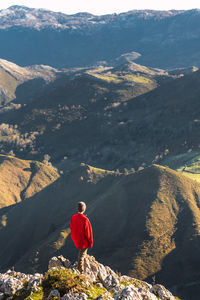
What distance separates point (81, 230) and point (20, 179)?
94.6m

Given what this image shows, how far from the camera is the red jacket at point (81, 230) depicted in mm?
17172

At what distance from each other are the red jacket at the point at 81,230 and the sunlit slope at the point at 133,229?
29.6 metres

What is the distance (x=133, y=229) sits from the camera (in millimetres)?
53594

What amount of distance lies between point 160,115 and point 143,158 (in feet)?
107

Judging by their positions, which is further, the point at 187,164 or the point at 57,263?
the point at 187,164

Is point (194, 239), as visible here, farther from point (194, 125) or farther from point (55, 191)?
point (194, 125)

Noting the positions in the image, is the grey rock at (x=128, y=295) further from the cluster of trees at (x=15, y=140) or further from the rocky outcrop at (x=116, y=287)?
the cluster of trees at (x=15, y=140)

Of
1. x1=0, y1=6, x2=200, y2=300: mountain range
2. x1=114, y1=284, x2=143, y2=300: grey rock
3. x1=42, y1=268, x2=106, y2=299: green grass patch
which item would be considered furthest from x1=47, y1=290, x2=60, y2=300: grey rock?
x1=0, y1=6, x2=200, y2=300: mountain range

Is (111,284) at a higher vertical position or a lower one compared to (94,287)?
lower

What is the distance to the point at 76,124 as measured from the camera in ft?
541

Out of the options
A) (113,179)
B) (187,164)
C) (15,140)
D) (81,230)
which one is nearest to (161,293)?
(81,230)

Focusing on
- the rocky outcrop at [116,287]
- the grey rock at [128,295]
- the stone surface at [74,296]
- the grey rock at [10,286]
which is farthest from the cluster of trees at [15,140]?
the stone surface at [74,296]

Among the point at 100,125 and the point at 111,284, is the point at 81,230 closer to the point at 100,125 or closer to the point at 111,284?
the point at 111,284

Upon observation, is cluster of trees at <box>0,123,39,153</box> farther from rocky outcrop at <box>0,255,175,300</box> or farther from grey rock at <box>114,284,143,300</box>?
grey rock at <box>114,284,143,300</box>
